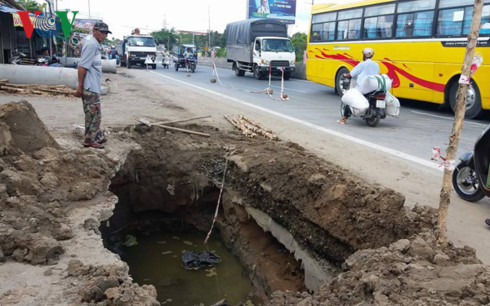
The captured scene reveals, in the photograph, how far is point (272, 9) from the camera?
161 feet

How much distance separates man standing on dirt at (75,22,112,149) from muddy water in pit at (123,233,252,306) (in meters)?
1.86

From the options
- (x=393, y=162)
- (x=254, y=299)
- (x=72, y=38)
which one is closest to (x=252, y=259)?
(x=254, y=299)

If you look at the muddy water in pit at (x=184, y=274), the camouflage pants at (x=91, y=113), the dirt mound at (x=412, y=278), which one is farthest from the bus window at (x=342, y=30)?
the dirt mound at (x=412, y=278)

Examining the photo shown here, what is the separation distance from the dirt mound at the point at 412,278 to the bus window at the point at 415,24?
33.4 ft

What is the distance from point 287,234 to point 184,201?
2.55m

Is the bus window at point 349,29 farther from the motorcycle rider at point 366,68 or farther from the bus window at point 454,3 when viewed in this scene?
the motorcycle rider at point 366,68

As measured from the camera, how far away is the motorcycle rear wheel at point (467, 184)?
4.74 metres

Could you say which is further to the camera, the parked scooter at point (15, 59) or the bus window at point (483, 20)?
the parked scooter at point (15, 59)

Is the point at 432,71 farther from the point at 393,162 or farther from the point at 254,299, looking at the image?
the point at 254,299

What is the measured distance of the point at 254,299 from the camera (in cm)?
518

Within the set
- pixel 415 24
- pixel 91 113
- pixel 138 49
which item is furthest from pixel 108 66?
pixel 91 113

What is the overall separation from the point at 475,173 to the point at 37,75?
12258 mm

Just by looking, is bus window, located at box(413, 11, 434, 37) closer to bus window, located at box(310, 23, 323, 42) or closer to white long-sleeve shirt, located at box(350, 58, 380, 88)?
white long-sleeve shirt, located at box(350, 58, 380, 88)

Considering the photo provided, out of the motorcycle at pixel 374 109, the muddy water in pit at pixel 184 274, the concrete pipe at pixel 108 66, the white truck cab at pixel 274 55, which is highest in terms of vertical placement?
the white truck cab at pixel 274 55
